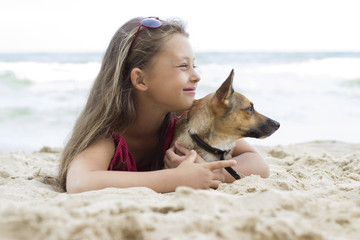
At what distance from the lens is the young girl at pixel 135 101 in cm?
245

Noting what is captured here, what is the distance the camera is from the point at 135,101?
8.68ft

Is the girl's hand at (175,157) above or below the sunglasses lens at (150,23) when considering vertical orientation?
below

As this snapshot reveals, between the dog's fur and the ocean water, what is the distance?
0.98 meters

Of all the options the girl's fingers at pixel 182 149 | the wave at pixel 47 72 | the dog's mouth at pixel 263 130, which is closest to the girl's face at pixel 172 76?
the girl's fingers at pixel 182 149

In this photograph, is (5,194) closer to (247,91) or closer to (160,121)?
(160,121)

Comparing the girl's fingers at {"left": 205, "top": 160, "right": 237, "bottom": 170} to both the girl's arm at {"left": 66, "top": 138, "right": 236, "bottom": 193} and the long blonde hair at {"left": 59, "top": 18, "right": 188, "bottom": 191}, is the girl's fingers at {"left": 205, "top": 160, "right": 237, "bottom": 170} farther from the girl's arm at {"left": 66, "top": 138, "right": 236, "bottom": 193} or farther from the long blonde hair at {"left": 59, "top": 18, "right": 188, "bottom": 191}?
the long blonde hair at {"left": 59, "top": 18, "right": 188, "bottom": 191}

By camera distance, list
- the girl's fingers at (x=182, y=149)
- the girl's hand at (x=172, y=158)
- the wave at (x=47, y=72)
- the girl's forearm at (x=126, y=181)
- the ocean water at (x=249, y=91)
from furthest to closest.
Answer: the wave at (x=47, y=72)
the ocean water at (x=249, y=91)
the girl's fingers at (x=182, y=149)
the girl's hand at (x=172, y=158)
the girl's forearm at (x=126, y=181)

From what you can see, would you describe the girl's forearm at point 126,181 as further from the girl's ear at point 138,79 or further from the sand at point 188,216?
the girl's ear at point 138,79

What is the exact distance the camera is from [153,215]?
4.72 ft

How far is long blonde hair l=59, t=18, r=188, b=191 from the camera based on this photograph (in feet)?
8.23

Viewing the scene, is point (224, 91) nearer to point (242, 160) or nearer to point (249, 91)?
point (242, 160)

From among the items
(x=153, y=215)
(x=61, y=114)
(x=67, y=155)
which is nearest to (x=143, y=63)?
(x=67, y=155)

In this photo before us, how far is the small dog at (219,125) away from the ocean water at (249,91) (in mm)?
979

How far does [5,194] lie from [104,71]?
1037 mm
